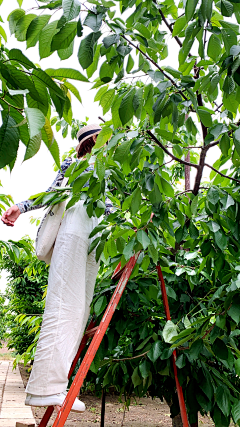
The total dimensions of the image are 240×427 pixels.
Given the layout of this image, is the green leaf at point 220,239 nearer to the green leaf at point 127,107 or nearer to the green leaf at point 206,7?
the green leaf at point 127,107

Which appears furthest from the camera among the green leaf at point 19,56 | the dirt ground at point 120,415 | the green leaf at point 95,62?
the dirt ground at point 120,415

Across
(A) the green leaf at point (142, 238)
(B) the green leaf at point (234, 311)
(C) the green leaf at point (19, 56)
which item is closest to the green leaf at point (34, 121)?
(C) the green leaf at point (19, 56)

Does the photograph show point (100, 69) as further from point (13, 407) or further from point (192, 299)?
point (13, 407)

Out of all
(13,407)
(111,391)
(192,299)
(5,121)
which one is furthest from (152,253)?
(111,391)

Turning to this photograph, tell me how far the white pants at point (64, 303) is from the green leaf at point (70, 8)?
95 centimetres

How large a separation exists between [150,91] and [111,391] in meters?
5.37

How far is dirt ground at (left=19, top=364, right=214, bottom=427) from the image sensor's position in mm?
3894

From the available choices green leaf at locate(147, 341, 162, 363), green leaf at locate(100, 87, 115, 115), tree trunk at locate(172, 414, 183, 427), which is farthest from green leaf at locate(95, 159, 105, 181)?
tree trunk at locate(172, 414, 183, 427)

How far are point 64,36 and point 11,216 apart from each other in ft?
2.84

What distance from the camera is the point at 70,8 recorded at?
0.63 m

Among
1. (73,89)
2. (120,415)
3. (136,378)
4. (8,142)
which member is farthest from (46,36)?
(120,415)

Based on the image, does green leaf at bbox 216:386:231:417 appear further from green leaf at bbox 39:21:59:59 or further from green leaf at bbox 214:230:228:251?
green leaf at bbox 39:21:59:59

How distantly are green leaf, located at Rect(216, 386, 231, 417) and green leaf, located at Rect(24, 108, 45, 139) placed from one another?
4.95 ft

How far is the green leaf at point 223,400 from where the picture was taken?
1484 mm
